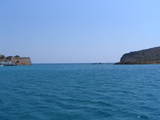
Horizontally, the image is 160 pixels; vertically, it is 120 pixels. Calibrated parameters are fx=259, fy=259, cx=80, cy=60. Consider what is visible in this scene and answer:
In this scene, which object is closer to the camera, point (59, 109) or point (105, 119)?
point (105, 119)

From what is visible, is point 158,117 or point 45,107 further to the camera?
point 45,107

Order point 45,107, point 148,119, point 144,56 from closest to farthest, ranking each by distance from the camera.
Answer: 1. point 148,119
2. point 45,107
3. point 144,56

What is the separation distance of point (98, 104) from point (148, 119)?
5658 millimetres

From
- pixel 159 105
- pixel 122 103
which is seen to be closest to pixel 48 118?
pixel 122 103

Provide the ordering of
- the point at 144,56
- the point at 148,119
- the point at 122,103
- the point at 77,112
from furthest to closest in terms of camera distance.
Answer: the point at 144,56, the point at 122,103, the point at 77,112, the point at 148,119

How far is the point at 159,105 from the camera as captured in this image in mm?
20031

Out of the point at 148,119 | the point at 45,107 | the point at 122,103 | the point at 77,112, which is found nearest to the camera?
the point at 148,119

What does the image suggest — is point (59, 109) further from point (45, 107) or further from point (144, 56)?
point (144, 56)

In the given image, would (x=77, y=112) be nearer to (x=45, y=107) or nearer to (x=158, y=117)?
(x=45, y=107)

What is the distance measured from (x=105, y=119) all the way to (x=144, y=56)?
604ft

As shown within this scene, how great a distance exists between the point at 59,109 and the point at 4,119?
4.20 m

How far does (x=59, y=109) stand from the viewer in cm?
1870

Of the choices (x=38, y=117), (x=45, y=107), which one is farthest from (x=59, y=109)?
(x=38, y=117)

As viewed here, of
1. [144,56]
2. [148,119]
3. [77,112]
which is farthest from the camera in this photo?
[144,56]
